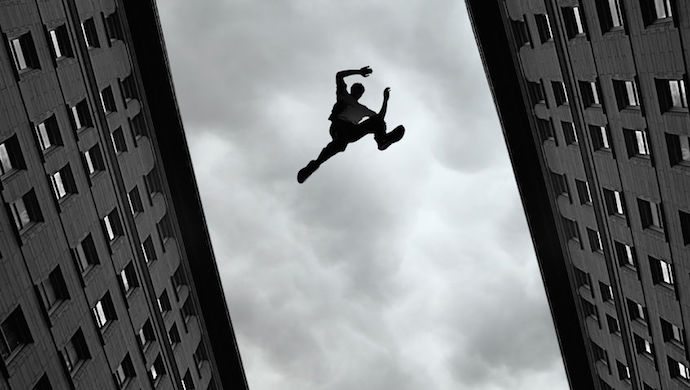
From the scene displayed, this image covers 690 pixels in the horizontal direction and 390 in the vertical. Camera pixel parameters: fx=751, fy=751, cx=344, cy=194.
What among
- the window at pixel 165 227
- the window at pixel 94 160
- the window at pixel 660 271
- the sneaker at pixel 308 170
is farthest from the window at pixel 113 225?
the window at pixel 660 271

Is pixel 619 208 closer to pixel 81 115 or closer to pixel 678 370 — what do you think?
pixel 678 370

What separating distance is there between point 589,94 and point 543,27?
455cm

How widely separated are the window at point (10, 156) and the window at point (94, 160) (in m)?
6.02

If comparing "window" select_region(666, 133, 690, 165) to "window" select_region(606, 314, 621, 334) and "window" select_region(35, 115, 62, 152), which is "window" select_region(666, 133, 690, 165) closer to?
"window" select_region(606, 314, 621, 334)

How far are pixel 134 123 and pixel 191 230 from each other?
22.2ft

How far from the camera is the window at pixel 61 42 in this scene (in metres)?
28.3

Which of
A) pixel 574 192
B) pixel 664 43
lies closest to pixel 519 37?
pixel 574 192

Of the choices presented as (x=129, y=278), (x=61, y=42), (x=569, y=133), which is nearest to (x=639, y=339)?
(x=569, y=133)

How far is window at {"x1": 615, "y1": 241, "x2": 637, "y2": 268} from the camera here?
31.5m

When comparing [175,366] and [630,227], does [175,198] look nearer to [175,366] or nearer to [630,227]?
[175,366]

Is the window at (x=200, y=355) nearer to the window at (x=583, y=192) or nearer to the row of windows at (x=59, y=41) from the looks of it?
the row of windows at (x=59, y=41)

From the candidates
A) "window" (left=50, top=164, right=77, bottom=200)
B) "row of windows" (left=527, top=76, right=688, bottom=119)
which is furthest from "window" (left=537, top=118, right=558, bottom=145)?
"window" (left=50, top=164, right=77, bottom=200)

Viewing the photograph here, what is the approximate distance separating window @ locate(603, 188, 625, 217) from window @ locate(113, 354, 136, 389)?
21.2 meters

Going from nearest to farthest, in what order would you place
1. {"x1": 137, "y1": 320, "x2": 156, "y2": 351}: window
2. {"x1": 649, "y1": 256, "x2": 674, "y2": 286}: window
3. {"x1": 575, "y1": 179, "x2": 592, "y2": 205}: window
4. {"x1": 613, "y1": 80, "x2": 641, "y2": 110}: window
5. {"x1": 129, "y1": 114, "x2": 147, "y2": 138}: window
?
{"x1": 613, "y1": 80, "x2": 641, "y2": 110}: window
{"x1": 649, "y1": 256, "x2": 674, "y2": 286}: window
{"x1": 137, "y1": 320, "x2": 156, "y2": 351}: window
{"x1": 575, "y1": 179, "x2": 592, "y2": 205}: window
{"x1": 129, "y1": 114, "x2": 147, "y2": 138}: window
